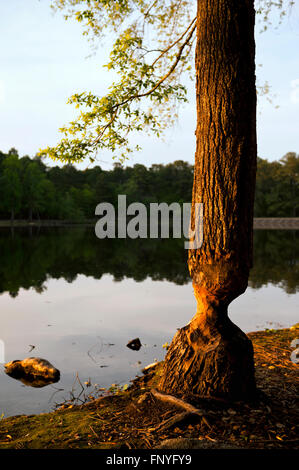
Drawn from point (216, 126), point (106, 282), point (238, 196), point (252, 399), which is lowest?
point (106, 282)

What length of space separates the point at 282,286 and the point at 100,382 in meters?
11.3

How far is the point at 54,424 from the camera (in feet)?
14.5

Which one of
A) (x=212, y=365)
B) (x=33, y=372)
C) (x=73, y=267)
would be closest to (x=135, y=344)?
(x=33, y=372)

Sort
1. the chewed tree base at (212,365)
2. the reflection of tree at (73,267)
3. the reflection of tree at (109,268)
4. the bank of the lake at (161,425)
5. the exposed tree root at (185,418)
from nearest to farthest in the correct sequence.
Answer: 1. the bank of the lake at (161,425)
2. the exposed tree root at (185,418)
3. the chewed tree base at (212,365)
4. the reflection of tree at (109,268)
5. the reflection of tree at (73,267)

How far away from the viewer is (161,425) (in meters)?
3.72

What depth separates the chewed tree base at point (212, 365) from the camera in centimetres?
418

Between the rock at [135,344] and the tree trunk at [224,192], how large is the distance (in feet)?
13.6

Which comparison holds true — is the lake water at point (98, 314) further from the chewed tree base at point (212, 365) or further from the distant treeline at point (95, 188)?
the distant treeline at point (95, 188)

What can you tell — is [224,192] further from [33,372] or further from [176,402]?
[33,372]

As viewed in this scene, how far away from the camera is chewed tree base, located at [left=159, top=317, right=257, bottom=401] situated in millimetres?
4176

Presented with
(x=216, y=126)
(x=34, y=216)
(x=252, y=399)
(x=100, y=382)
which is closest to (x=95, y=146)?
(x=216, y=126)

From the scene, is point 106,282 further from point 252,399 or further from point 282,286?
point 252,399

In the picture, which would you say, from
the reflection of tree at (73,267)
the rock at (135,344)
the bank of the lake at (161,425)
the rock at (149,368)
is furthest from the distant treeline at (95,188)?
the bank of the lake at (161,425)

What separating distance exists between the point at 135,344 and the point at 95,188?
10252 cm
